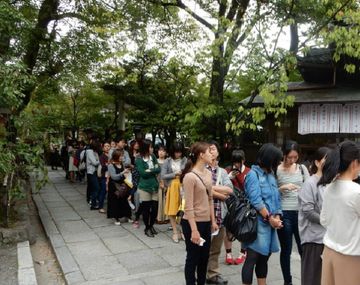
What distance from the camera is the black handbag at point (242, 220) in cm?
387

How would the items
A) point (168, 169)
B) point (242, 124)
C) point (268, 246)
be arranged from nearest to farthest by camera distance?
point (268, 246) < point (168, 169) < point (242, 124)

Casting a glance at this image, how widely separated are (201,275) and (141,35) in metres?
8.71

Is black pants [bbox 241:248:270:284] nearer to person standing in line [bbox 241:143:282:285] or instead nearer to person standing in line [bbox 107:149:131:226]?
person standing in line [bbox 241:143:282:285]

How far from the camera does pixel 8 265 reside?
542 cm

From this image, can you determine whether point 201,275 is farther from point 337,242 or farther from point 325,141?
point 325,141

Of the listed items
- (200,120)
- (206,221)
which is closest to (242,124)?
(200,120)

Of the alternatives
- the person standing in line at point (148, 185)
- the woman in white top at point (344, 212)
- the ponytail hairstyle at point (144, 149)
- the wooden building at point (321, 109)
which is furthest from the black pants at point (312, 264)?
the wooden building at point (321, 109)

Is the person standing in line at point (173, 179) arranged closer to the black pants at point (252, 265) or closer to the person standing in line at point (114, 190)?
the person standing in line at point (114, 190)

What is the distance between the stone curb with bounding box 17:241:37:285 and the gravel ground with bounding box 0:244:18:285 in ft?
0.27

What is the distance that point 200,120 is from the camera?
9055 mm

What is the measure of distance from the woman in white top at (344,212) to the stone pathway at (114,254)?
2.32 meters

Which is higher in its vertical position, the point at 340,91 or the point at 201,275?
the point at 340,91

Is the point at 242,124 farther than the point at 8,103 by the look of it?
Yes

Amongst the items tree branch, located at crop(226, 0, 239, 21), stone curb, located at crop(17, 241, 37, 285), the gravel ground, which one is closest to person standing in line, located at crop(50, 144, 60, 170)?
tree branch, located at crop(226, 0, 239, 21)
